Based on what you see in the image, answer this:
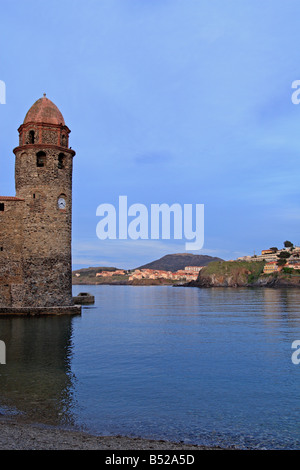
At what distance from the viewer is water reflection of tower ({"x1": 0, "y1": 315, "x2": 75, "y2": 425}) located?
9289mm

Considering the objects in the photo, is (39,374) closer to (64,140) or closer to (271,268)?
(64,140)

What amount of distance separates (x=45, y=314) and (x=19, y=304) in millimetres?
1844

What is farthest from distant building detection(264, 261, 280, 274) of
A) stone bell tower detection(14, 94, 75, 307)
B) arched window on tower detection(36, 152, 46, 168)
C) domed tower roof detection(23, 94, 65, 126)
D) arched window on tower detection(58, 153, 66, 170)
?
arched window on tower detection(36, 152, 46, 168)

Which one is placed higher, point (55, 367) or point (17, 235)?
point (17, 235)

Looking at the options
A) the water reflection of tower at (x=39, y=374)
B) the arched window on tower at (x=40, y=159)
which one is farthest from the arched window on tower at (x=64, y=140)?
the water reflection of tower at (x=39, y=374)

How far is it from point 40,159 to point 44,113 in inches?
128

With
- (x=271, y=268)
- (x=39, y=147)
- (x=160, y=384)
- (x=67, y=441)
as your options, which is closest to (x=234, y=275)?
(x=271, y=268)

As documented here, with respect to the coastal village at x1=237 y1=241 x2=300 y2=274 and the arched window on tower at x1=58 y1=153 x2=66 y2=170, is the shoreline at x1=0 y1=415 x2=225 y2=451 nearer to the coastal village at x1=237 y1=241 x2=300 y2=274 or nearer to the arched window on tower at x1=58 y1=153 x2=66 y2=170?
the arched window on tower at x1=58 y1=153 x2=66 y2=170

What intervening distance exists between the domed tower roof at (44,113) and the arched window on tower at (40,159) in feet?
7.19

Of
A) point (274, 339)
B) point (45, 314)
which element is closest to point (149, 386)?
point (274, 339)

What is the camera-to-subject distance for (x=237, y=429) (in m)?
8.16

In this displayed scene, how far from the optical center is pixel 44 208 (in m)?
27.6

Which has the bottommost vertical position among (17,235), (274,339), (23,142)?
(274,339)
